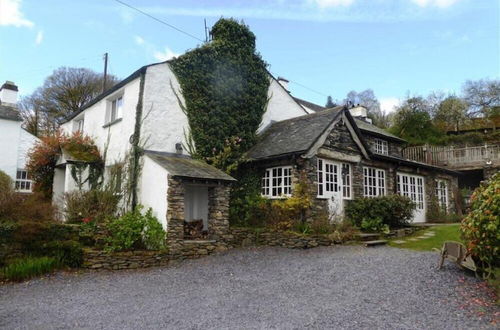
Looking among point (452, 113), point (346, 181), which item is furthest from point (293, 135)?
point (452, 113)

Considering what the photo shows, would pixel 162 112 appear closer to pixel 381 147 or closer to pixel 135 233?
pixel 135 233

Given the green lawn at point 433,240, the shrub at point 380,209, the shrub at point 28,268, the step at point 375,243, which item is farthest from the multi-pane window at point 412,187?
the shrub at point 28,268

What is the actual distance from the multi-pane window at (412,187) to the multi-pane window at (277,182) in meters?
7.35

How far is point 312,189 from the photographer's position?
13312mm

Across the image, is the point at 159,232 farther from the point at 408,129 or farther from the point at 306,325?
the point at 408,129

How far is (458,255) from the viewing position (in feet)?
26.3

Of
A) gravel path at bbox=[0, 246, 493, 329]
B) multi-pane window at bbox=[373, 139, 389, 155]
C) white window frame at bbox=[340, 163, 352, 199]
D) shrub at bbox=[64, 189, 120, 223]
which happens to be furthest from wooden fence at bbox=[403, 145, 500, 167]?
shrub at bbox=[64, 189, 120, 223]

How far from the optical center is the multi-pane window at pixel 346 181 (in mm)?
14969

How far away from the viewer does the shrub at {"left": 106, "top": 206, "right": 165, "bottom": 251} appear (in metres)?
10.7

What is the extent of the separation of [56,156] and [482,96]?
4065cm

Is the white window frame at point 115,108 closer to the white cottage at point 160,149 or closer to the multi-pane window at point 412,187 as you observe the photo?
the white cottage at point 160,149

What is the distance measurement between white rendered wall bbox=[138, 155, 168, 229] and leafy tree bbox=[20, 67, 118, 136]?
22.1 meters

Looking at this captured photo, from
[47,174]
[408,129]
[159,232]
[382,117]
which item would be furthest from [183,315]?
[382,117]

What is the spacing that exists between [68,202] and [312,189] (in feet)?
29.8
